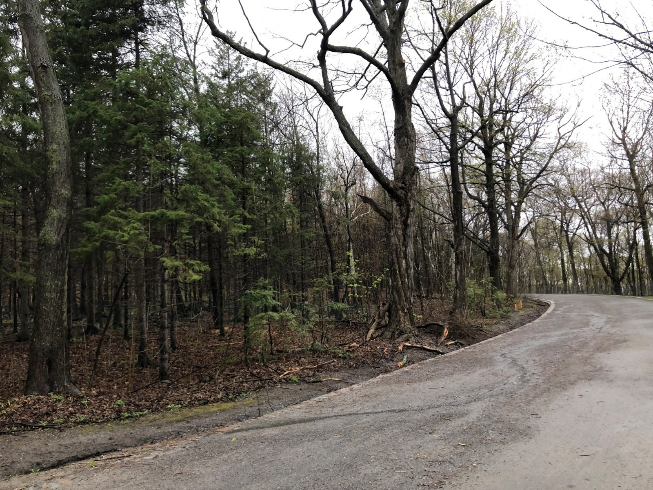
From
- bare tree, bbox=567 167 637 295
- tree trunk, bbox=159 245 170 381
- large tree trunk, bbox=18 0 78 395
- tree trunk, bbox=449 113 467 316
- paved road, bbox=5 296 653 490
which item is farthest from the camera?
bare tree, bbox=567 167 637 295

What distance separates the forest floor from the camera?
430 cm

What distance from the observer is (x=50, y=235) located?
257 inches

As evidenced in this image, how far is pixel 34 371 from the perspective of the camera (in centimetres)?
620

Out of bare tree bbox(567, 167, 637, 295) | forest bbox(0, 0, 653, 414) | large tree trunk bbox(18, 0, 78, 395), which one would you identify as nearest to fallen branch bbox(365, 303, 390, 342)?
forest bbox(0, 0, 653, 414)

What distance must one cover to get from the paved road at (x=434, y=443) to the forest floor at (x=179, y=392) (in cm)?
46

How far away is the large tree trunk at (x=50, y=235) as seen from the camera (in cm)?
630

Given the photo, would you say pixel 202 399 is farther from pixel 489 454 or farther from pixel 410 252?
pixel 410 252

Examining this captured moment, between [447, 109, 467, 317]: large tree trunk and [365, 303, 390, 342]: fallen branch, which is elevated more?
[447, 109, 467, 317]: large tree trunk

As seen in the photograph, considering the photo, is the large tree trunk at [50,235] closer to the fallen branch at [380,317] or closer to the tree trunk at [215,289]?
the fallen branch at [380,317]

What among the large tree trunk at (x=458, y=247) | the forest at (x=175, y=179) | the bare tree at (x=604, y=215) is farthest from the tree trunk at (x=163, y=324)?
the bare tree at (x=604, y=215)

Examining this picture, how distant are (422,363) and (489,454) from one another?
450cm

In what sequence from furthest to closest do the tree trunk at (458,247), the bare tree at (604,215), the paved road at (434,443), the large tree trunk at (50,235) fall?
the bare tree at (604,215) < the tree trunk at (458,247) < the large tree trunk at (50,235) < the paved road at (434,443)

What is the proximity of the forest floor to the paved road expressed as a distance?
0.46m

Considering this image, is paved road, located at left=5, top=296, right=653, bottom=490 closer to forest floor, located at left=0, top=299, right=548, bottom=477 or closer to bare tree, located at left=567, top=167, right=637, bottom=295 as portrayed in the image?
forest floor, located at left=0, top=299, right=548, bottom=477
